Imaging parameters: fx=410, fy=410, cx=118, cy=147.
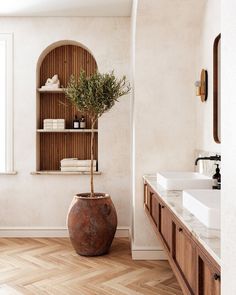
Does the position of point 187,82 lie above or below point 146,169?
above

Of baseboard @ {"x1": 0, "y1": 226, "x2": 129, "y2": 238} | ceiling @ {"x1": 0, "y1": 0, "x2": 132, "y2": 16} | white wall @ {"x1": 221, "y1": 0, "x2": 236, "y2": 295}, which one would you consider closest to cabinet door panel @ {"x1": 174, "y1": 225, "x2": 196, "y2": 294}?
white wall @ {"x1": 221, "y1": 0, "x2": 236, "y2": 295}

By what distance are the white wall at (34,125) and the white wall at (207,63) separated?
1133 mm

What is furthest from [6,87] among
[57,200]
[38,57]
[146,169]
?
[146,169]

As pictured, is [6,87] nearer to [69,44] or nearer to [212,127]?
[69,44]

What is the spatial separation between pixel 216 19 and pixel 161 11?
0.61 meters

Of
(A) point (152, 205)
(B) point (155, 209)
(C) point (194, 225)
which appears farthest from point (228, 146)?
(A) point (152, 205)

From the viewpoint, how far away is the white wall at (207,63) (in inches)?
129

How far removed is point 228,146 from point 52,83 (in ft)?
13.2

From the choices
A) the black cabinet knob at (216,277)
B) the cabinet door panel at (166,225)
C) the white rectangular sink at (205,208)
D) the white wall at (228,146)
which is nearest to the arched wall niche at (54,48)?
the cabinet door panel at (166,225)

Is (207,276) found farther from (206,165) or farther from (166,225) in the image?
(206,165)

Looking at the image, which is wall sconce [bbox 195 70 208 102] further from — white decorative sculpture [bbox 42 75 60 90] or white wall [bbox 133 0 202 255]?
white decorative sculpture [bbox 42 75 60 90]

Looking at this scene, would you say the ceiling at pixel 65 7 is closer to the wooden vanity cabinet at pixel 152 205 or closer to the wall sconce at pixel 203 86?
the wall sconce at pixel 203 86

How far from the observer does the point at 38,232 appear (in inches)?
185

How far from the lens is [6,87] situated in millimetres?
4676
